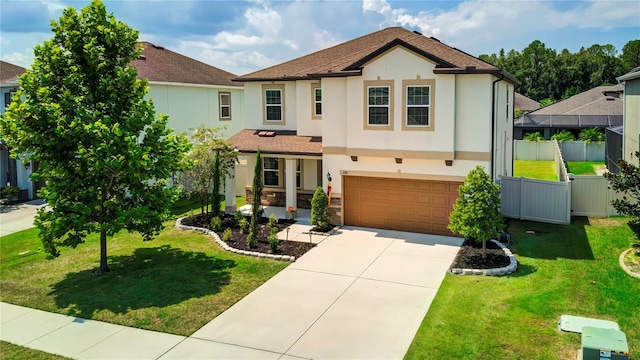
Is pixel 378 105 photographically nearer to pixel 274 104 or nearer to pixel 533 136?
pixel 274 104

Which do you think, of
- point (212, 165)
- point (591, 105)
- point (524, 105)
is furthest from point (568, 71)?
point (212, 165)

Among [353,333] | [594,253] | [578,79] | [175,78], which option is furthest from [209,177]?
[578,79]

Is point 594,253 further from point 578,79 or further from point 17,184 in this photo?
point 578,79

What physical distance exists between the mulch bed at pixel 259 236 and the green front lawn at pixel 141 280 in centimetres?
63

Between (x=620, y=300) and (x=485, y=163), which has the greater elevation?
(x=485, y=163)

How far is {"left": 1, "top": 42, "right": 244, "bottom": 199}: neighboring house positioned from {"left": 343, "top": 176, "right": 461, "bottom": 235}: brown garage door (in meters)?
10.0

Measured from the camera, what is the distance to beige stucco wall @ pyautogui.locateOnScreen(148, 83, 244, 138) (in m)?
23.7

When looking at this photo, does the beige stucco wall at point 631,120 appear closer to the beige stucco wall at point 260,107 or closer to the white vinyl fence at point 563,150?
the white vinyl fence at point 563,150

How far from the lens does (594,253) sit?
1391 centimetres

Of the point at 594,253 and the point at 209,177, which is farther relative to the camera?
the point at 209,177

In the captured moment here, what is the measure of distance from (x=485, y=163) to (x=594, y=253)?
3990 millimetres

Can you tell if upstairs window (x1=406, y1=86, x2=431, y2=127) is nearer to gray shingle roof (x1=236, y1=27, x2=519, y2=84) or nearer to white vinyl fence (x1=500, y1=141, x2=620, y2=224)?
gray shingle roof (x1=236, y1=27, x2=519, y2=84)

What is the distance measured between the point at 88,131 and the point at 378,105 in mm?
9021

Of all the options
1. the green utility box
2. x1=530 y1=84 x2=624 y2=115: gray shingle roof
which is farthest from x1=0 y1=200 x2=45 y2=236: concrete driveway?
x1=530 y1=84 x2=624 y2=115: gray shingle roof
